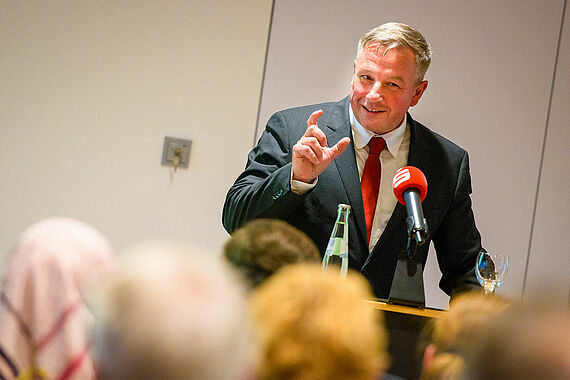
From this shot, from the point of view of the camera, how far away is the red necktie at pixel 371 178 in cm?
267

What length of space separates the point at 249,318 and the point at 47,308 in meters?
0.31

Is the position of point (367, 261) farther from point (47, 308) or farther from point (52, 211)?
point (52, 211)

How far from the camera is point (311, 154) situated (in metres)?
2.15

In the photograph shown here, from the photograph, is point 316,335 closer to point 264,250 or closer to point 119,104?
point 264,250

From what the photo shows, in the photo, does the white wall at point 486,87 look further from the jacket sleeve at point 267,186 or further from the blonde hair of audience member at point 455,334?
the blonde hair of audience member at point 455,334

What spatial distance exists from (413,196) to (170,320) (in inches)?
61.4

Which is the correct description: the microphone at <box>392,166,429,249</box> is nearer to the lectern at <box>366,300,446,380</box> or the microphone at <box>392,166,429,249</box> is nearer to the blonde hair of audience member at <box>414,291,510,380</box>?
the lectern at <box>366,300,446,380</box>

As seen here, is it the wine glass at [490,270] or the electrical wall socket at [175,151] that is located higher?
the electrical wall socket at [175,151]

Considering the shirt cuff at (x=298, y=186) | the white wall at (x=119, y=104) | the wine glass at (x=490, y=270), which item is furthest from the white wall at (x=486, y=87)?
the shirt cuff at (x=298, y=186)

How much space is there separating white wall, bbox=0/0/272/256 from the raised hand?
163cm

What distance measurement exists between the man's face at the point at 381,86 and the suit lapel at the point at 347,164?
3.1 inches

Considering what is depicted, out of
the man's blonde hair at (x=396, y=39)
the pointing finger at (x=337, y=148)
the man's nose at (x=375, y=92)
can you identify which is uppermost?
the man's blonde hair at (x=396, y=39)

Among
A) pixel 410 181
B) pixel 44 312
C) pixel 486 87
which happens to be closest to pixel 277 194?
pixel 410 181

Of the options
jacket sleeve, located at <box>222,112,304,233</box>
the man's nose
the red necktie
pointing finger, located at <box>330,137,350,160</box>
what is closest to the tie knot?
the red necktie
